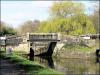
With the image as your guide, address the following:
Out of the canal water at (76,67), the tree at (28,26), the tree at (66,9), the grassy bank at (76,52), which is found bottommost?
the tree at (28,26)

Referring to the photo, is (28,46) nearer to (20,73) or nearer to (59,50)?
(59,50)

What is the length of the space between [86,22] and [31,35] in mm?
11808

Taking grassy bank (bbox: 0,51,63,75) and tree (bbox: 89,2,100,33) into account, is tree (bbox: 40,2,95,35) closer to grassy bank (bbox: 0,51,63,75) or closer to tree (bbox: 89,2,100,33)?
tree (bbox: 89,2,100,33)

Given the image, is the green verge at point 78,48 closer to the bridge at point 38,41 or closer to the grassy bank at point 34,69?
the bridge at point 38,41

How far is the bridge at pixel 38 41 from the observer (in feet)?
220

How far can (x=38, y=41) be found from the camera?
67.4 m

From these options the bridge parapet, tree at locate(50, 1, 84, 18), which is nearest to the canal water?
the bridge parapet

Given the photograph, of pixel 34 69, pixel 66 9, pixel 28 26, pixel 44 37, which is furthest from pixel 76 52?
pixel 28 26

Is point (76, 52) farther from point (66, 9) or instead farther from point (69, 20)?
point (66, 9)

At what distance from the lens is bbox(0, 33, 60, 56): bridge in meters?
67.0

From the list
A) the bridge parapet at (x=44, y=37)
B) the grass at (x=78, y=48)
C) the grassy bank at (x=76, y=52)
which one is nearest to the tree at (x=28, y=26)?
the bridge parapet at (x=44, y=37)

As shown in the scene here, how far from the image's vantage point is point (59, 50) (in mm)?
66688

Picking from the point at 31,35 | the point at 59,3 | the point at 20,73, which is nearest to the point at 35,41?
the point at 31,35

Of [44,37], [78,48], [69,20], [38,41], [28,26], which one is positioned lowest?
[28,26]
